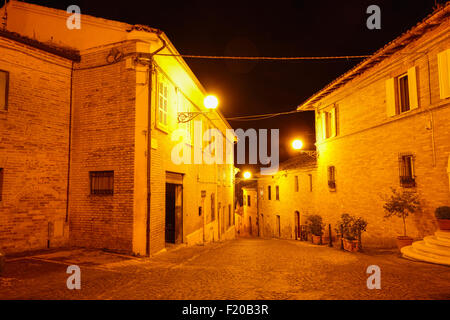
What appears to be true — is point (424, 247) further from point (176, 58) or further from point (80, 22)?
point (80, 22)

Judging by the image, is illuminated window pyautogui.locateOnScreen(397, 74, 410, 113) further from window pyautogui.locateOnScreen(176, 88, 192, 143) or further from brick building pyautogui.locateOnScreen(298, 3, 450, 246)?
window pyautogui.locateOnScreen(176, 88, 192, 143)

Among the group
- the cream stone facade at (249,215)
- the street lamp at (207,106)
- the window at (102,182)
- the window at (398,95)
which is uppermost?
the window at (398,95)

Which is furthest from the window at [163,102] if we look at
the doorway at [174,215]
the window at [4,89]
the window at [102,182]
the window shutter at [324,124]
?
the window shutter at [324,124]

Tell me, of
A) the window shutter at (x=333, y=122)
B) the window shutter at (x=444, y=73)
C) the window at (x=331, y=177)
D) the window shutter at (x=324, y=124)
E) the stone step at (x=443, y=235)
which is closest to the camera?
the stone step at (x=443, y=235)

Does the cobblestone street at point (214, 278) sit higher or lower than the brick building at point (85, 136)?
lower

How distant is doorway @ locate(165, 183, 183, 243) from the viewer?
499 inches

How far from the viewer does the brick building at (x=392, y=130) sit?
33.1 ft

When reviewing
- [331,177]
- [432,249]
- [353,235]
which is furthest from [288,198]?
[432,249]

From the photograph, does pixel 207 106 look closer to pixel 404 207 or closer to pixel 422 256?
pixel 404 207

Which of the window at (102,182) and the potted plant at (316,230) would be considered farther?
the potted plant at (316,230)

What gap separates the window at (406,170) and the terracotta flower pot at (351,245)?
2.84 metres

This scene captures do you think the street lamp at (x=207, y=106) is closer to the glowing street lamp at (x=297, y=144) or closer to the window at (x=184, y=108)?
the window at (x=184, y=108)
